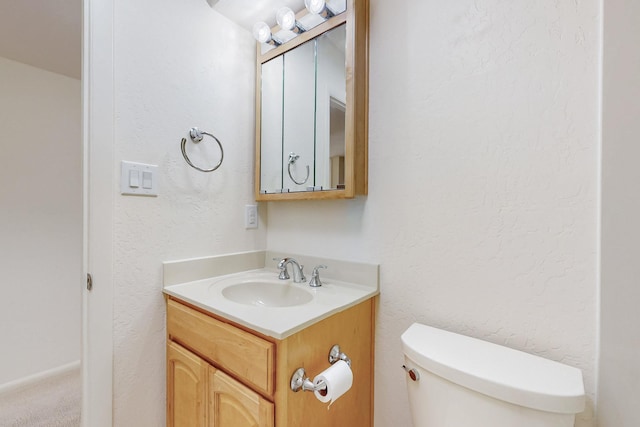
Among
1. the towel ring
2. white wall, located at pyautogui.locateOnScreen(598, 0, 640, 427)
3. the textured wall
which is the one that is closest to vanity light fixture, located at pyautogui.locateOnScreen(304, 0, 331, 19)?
the textured wall

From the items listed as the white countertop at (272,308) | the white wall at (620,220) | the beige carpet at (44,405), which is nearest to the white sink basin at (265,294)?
the white countertop at (272,308)

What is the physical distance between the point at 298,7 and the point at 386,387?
1648 mm

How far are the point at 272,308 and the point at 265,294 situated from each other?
1.25 ft

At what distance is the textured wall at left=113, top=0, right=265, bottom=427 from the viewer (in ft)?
3.27

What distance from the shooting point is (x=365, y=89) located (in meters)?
1.10

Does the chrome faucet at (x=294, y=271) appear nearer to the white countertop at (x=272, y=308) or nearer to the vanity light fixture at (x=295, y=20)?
the white countertop at (x=272, y=308)

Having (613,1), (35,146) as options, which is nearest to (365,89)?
(613,1)

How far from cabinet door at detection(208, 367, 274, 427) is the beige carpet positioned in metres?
1.21

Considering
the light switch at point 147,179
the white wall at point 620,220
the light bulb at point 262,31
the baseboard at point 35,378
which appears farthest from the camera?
the baseboard at point 35,378

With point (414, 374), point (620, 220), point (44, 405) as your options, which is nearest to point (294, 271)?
point (414, 374)

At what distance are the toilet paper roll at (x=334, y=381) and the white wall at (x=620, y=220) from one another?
0.57 metres

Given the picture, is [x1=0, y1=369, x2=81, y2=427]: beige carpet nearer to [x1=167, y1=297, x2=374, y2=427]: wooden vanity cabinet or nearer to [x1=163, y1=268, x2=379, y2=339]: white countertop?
[x1=167, y1=297, x2=374, y2=427]: wooden vanity cabinet

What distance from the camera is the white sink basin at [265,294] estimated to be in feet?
3.76

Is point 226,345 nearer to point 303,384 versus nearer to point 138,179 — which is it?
point 303,384
